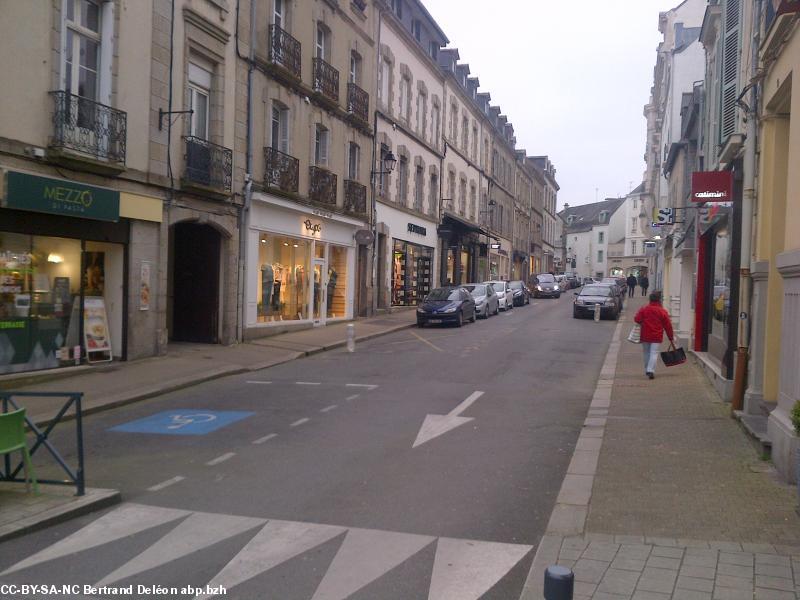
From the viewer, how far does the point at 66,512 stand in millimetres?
5637

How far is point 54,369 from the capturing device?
1276cm

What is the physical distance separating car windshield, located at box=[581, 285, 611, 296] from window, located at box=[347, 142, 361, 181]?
10.8 m

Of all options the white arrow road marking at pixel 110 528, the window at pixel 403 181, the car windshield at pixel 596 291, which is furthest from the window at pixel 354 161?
the white arrow road marking at pixel 110 528

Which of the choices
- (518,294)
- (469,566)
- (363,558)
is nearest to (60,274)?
(363,558)

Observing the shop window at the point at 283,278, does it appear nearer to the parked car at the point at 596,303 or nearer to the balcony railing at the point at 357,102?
the balcony railing at the point at 357,102

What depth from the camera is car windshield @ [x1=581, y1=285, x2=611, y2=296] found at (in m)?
29.6

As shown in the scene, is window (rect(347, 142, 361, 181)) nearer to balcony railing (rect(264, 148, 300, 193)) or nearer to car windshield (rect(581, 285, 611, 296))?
balcony railing (rect(264, 148, 300, 193))

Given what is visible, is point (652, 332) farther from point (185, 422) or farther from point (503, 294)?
point (503, 294)

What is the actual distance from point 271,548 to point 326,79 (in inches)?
765

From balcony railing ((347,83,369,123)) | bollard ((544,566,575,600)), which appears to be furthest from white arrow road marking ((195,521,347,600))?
balcony railing ((347,83,369,123))

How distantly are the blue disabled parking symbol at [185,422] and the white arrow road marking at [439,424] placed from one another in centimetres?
254

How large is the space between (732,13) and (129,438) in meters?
12.1

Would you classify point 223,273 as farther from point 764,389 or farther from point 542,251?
point 542,251

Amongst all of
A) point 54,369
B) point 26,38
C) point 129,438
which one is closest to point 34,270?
point 54,369
